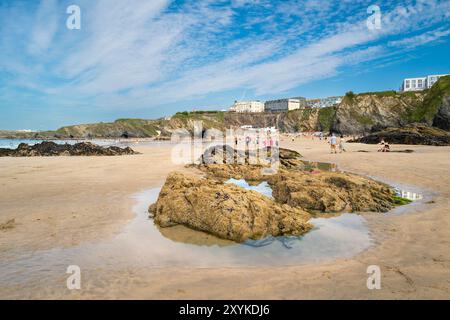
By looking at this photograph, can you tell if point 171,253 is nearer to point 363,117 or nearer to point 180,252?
point 180,252

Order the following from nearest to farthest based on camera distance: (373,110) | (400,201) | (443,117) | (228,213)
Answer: (228,213) < (400,201) < (443,117) < (373,110)

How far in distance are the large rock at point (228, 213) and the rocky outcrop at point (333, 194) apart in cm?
161

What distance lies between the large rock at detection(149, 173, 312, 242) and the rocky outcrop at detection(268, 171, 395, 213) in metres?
1.61

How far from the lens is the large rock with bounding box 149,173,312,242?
8.08m

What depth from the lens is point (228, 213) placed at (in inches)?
324

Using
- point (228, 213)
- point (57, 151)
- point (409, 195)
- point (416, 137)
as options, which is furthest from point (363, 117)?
point (228, 213)

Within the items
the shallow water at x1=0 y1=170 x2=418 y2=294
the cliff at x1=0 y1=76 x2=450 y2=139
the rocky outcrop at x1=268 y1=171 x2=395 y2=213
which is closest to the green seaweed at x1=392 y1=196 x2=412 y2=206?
the rocky outcrop at x1=268 y1=171 x2=395 y2=213

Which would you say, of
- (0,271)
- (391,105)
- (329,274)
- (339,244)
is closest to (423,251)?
(339,244)

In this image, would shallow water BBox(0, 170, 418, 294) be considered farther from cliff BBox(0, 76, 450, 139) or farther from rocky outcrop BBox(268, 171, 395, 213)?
cliff BBox(0, 76, 450, 139)

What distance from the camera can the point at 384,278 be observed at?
538 cm

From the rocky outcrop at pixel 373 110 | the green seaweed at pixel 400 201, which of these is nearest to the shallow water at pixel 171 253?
the green seaweed at pixel 400 201

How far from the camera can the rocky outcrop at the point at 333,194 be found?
10.8 m

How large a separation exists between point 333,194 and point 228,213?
4809mm

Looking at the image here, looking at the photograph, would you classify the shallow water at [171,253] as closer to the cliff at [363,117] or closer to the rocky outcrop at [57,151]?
the rocky outcrop at [57,151]
